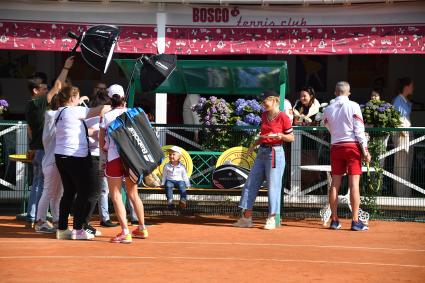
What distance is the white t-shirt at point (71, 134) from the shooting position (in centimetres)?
A: 1165

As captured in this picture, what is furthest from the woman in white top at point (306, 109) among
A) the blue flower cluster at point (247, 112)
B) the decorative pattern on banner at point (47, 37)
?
the decorative pattern on banner at point (47, 37)

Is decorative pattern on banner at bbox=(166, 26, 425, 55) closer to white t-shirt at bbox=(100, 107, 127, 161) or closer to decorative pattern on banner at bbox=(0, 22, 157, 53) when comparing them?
decorative pattern on banner at bbox=(0, 22, 157, 53)

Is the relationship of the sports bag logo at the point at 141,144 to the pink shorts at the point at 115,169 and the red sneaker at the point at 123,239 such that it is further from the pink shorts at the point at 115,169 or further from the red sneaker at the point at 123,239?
the red sneaker at the point at 123,239

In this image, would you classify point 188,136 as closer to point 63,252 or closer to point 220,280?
point 63,252

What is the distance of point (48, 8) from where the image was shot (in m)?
17.2

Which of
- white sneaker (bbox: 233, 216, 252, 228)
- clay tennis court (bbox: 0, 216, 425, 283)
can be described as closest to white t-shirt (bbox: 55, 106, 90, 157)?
clay tennis court (bbox: 0, 216, 425, 283)

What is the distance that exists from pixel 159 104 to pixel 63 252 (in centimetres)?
662

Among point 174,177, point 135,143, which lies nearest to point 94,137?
point 135,143

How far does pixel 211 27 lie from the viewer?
1727 centimetres

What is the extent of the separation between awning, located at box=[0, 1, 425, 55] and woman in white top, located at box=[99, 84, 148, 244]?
18.0 feet

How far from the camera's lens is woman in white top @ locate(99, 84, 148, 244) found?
11.5m

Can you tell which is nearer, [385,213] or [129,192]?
[129,192]

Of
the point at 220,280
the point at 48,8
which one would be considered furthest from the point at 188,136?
the point at 220,280

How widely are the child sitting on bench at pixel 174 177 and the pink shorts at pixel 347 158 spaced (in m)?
2.06
